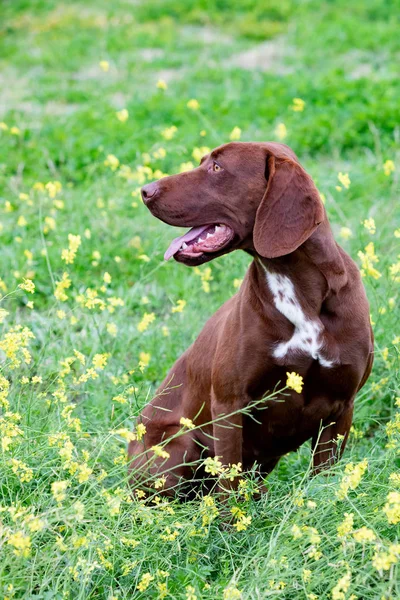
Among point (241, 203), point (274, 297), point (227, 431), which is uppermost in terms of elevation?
point (241, 203)

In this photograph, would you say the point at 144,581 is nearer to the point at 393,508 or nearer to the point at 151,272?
the point at 393,508

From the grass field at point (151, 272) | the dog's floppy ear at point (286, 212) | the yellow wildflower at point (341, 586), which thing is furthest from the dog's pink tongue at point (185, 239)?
the yellow wildflower at point (341, 586)

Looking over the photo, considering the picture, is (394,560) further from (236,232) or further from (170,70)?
(170,70)

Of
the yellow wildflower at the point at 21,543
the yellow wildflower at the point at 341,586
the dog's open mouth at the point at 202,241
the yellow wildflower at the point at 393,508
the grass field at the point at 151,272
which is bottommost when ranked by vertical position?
the grass field at the point at 151,272

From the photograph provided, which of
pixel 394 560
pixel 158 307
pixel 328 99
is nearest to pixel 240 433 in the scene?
pixel 394 560

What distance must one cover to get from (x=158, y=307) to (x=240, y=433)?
222cm

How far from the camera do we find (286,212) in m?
3.62

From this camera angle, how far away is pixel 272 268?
12.5 ft

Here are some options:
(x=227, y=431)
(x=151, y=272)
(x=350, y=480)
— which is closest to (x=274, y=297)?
(x=227, y=431)

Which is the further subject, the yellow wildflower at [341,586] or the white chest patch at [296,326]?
the white chest patch at [296,326]

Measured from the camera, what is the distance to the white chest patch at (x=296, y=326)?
371cm

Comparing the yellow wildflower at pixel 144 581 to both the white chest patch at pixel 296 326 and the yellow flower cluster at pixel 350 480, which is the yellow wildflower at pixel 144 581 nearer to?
the yellow flower cluster at pixel 350 480

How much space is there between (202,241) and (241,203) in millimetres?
237

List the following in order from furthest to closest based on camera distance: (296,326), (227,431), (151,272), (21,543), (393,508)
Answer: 1. (151,272)
2. (227,431)
3. (296,326)
4. (393,508)
5. (21,543)
